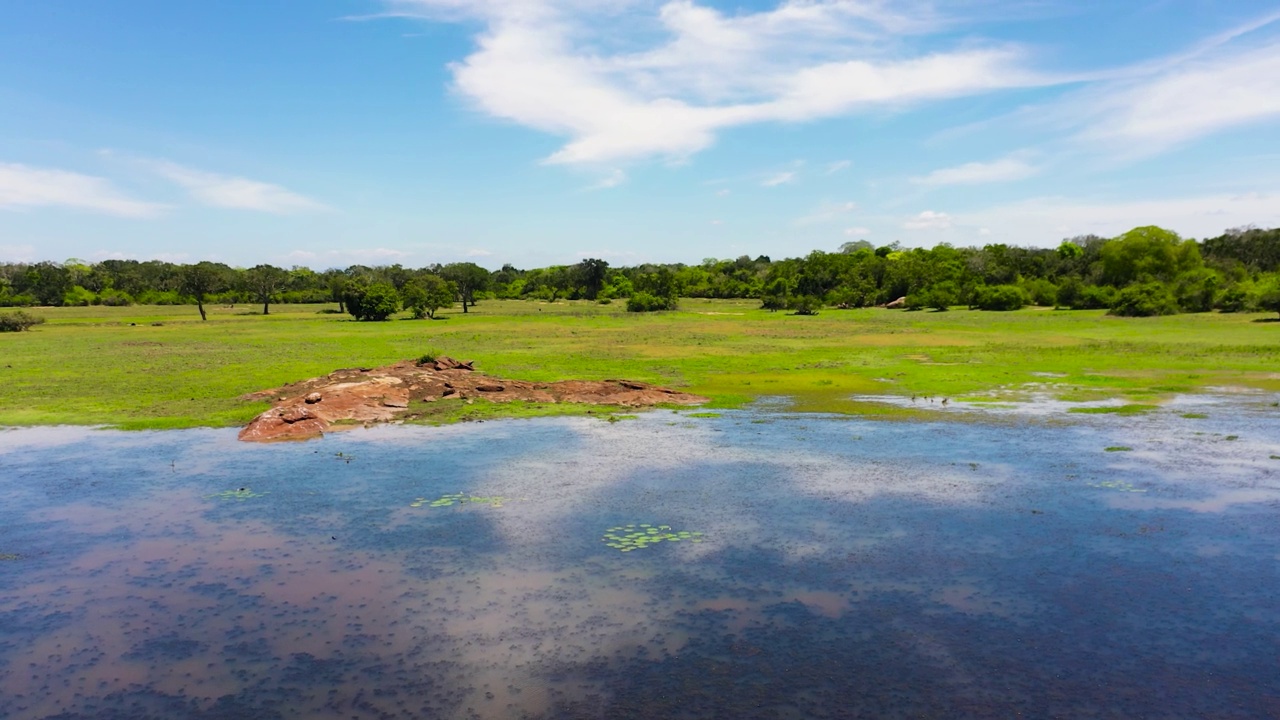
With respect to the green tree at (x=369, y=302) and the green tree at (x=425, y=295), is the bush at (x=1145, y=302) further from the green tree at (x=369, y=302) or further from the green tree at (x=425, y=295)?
the green tree at (x=369, y=302)

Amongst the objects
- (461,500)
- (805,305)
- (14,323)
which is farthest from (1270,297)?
(14,323)

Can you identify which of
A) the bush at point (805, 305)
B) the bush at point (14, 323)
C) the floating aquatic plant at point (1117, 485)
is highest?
the bush at point (805, 305)

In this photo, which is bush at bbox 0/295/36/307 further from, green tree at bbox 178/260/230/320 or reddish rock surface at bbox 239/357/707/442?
reddish rock surface at bbox 239/357/707/442

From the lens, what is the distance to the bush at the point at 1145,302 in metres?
72.1

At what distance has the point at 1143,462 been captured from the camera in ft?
64.8

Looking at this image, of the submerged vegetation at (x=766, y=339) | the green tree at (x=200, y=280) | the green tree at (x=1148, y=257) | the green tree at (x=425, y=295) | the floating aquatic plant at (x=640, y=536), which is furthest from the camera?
the green tree at (x=1148, y=257)

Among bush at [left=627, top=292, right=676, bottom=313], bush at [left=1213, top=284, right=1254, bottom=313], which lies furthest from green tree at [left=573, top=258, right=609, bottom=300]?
bush at [left=1213, top=284, right=1254, bottom=313]

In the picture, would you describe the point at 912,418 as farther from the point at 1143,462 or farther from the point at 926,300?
the point at 926,300

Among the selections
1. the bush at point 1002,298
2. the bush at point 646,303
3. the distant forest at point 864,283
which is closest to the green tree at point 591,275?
the distant forest at point 864,283

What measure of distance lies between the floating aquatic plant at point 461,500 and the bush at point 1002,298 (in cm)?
8814

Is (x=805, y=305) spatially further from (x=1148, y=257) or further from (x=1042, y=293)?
(x=1148, y=257)

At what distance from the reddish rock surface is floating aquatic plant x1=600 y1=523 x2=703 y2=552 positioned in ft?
45.2

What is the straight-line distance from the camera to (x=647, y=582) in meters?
12.7

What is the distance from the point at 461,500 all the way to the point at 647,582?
6.13 meters
